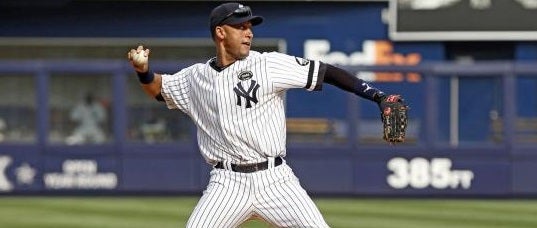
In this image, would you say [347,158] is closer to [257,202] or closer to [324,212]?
[324,212]

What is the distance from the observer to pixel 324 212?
1472cm

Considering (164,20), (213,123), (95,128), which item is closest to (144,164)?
(95,128)

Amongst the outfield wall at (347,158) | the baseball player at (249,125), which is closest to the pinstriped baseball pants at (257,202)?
the baseball player at (249,125)

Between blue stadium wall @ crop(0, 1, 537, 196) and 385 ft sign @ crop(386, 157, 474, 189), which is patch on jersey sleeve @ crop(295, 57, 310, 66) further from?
385 ft sign @ crop(386, 157, 474, 189)

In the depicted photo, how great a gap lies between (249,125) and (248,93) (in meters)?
0.18

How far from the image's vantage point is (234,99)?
7.04m

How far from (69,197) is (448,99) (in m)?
5.25

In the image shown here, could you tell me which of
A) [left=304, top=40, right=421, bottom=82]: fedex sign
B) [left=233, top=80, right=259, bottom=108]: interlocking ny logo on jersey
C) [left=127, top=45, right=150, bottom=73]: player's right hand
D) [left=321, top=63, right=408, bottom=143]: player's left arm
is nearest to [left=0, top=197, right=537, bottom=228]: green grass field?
Answer: [left=127, top=45, right=150, bottom=73]: player's right hand

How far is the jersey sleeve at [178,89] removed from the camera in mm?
7391

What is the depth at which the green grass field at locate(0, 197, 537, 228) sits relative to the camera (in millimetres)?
13148

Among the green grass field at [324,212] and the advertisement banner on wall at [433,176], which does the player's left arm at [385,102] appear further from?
the advertisement banner on wall at [433,176]

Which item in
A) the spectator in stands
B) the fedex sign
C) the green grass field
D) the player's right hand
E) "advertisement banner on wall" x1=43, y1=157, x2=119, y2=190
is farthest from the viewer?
the fedex sign

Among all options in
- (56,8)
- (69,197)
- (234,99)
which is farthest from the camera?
(56,8)

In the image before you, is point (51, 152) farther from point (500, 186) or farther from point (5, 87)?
point (500, 186)
